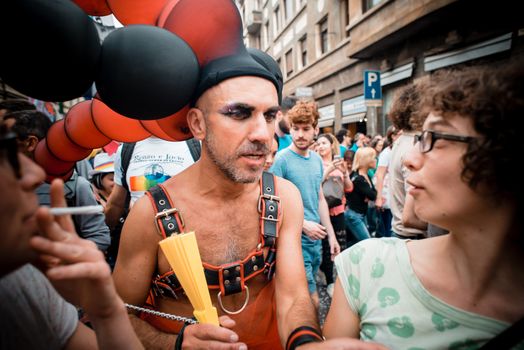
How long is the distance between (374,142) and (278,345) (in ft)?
23.6

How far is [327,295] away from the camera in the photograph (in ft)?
12.3

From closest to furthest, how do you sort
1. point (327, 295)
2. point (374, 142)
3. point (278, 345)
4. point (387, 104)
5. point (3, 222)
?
point (3, 222) → point (278, 345) → point (327, 295) → point (374, 142) → point (387, 104)

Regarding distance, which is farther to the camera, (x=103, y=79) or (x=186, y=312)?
(x=186, y=312)

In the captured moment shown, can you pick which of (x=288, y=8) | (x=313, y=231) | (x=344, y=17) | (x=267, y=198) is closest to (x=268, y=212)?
(x=267, y=198)

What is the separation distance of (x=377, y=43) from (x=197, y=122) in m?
10.6

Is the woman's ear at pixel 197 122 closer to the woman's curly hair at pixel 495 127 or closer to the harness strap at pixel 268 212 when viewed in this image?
the harness strap at pixel 268 212

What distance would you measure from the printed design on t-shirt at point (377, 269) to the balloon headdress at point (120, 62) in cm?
96

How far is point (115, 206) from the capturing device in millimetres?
2600

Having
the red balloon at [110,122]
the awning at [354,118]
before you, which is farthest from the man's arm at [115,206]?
the awning at [354,118]

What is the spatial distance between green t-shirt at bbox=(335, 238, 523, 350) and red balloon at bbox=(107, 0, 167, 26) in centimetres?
122

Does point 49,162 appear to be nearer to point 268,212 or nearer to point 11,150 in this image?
point 11,150

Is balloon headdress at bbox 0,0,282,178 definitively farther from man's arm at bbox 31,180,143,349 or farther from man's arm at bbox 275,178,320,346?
man's arm at bbox 275,178,320,346

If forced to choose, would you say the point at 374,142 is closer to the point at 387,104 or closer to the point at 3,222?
the point at 387,104

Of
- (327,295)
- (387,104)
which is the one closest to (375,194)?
(327,295)
